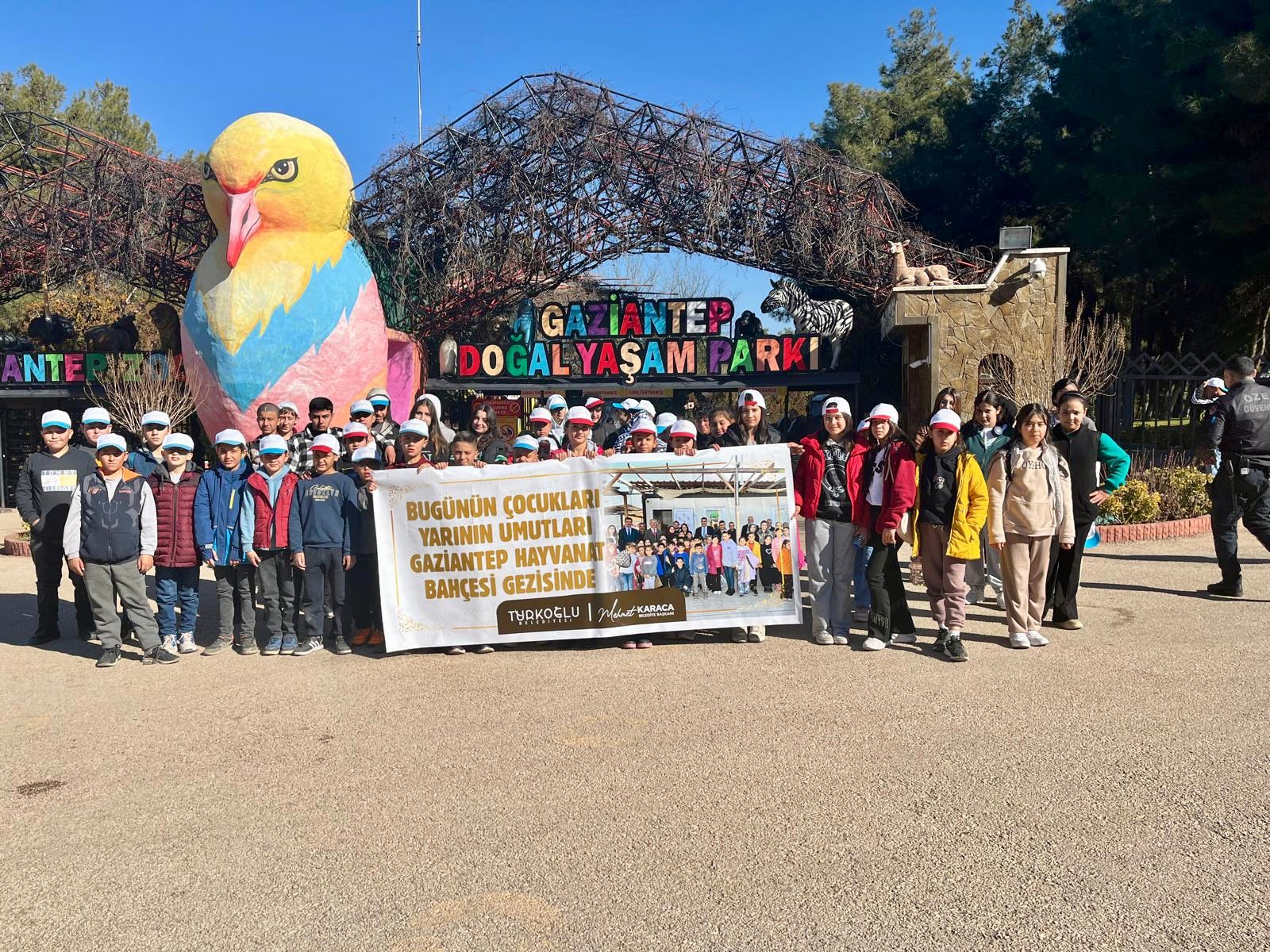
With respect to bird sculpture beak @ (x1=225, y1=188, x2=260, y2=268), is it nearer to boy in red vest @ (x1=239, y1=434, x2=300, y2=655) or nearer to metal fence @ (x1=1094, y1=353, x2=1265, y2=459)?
boy in red vest @ (x1=239, y1=434, x2=300, y2=655)

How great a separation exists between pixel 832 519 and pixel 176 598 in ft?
15.3

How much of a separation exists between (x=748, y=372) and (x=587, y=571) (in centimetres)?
1353

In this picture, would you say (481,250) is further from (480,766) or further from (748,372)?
(480,766)

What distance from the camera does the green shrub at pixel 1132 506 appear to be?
34.8 feet

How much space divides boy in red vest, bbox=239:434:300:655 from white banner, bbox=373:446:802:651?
0.69 meters

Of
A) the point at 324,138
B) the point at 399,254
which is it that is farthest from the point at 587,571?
the point at 399,254

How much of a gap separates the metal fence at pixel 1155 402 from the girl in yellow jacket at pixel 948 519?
885cm

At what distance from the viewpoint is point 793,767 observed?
4113mm

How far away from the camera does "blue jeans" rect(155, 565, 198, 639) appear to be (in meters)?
6.39

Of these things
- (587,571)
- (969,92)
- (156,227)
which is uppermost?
(969,92)

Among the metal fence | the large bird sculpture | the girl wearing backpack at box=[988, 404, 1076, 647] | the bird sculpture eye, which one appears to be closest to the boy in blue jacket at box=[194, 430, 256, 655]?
the girl wearing backpack at box=[988, 404, 1076, 647]

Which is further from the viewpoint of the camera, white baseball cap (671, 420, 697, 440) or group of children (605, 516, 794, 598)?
white baseball cap (671, 420, 697, 440)

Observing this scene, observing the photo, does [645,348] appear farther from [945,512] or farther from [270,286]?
[945,512]

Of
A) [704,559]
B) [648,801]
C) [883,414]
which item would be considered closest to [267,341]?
[704,559]
